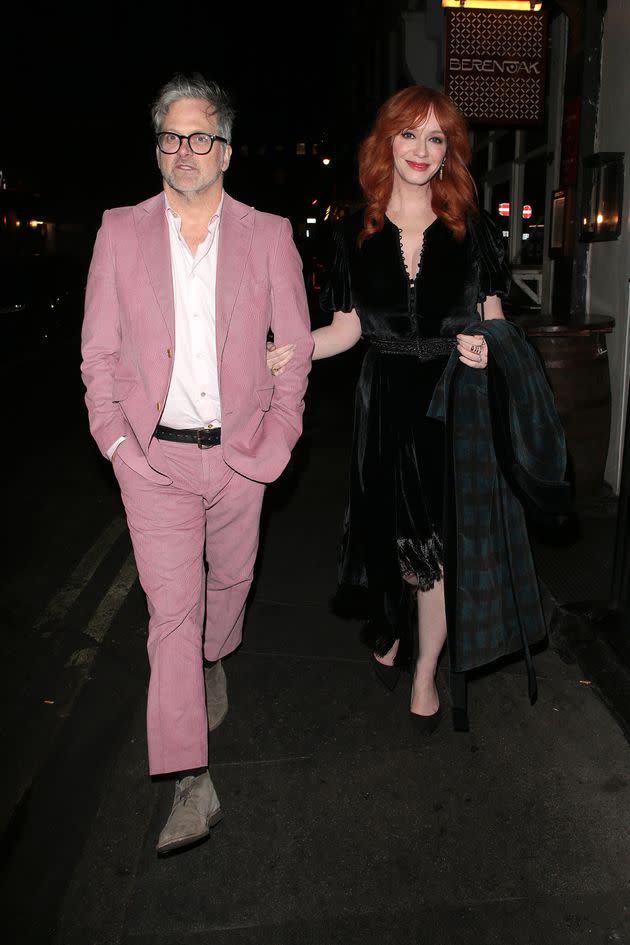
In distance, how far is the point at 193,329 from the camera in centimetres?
280

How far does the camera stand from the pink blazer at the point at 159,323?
2744 millimetres

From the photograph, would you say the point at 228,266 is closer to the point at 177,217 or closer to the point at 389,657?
the point at 177,217

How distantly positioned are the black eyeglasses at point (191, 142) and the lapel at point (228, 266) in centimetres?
24

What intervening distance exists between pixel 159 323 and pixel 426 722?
1.92 m

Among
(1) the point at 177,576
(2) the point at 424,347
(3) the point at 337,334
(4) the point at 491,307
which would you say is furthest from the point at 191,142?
(1) the point at 177,576

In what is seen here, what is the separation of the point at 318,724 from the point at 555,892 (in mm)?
1232

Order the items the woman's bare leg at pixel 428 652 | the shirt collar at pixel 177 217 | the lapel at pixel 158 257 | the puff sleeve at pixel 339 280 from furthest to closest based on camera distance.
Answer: the woman's bare leg at pixel 428 652 < the puff sleeve at pixel 339 280 < the shirt collar at pixel 177 217 < the lapel at pixel 158 257

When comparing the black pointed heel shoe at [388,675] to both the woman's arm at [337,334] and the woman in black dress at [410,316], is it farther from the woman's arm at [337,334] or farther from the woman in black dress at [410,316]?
the woman's arm at [337,334]

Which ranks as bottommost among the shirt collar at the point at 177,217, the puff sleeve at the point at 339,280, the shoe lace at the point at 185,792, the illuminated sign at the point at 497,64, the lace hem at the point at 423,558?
the shoe lace at the point at 185,792

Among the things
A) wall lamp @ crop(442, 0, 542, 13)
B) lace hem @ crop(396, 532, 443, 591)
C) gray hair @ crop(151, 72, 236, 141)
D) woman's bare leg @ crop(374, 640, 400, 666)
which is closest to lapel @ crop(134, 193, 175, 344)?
gray hair @ crop(151, 72, 236, 141)

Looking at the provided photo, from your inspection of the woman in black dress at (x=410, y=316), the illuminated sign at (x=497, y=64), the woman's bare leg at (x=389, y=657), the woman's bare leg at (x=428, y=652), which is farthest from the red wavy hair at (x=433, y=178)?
the illuminated sign at (x=497, y=64)

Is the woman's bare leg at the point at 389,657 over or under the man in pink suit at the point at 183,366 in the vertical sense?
under

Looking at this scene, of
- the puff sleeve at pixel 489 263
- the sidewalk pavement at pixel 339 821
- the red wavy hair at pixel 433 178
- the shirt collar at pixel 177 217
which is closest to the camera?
the sidewalk pavement at pixel 339 821

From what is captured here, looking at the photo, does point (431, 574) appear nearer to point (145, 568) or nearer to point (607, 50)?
point (145, 568)
